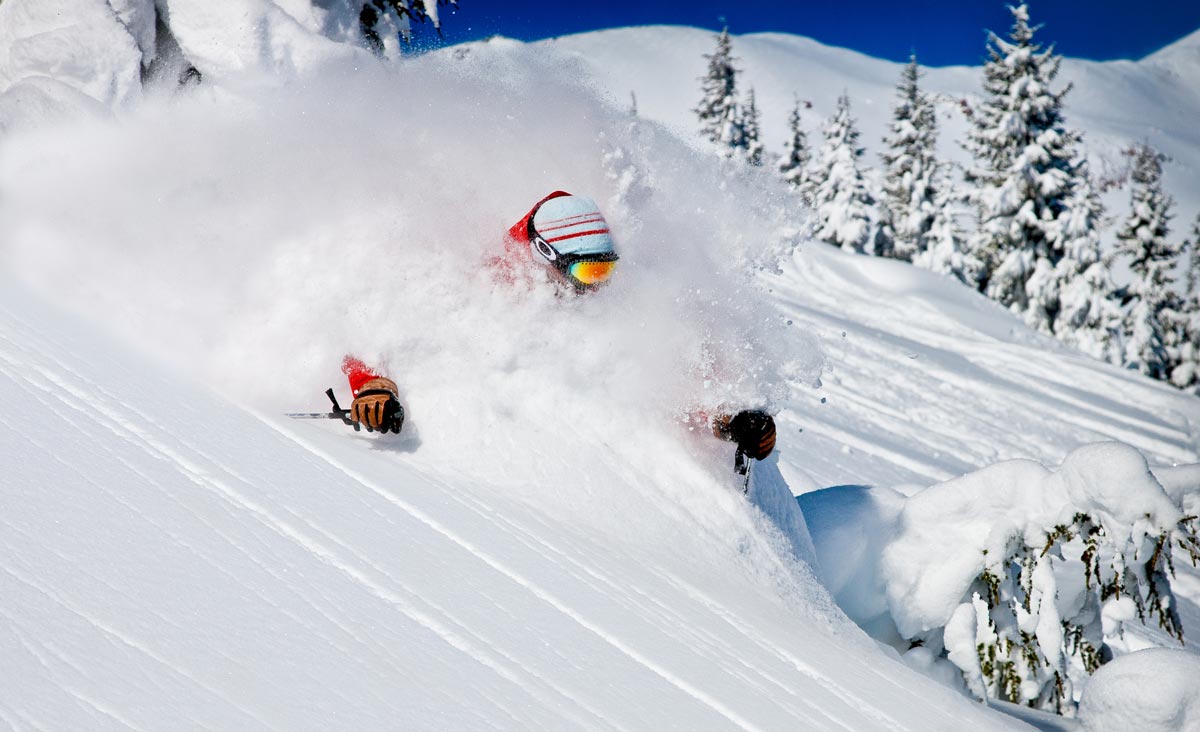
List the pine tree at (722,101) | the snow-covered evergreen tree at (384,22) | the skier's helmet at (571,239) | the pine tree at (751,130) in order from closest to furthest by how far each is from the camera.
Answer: the skier's helmet at (571,239) → the snow-covered evergreen tree at (384,22) → the pine tree at (722,101) → the pine tree at (751,130)

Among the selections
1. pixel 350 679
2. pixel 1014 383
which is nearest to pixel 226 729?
pixel 350 679

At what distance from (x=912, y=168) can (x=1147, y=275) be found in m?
8.69

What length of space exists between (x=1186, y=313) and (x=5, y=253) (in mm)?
33977

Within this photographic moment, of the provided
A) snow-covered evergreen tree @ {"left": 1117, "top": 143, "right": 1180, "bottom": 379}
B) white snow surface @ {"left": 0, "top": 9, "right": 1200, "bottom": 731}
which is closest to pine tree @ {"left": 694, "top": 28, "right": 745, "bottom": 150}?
snow-covered evergreen tree @ {"left": 1117, "top": 143, "right": 1180, "bottom": 379}

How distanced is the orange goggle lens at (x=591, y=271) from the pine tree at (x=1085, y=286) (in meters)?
25.2

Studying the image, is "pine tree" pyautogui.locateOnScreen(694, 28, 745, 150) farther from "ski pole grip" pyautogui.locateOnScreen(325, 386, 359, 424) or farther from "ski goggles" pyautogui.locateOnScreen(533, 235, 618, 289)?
"ski pole grip" pyautogui.locateOnScreen(325, 386, 359, 424)

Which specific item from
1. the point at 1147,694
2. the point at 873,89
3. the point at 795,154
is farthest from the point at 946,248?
the point at 873,89

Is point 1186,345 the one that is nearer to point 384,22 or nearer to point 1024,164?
point 1024,164

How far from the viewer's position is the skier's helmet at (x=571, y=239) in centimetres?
361

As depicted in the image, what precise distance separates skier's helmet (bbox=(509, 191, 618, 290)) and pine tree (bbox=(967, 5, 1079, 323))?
2459cm

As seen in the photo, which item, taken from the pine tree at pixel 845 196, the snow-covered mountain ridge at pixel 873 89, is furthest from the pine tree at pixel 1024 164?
the snow-covered mountain ridge at pixel 873 89

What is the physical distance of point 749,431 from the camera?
3.66m

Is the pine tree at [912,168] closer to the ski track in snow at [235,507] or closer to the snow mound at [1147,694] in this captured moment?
the snow mound at [1147,694]

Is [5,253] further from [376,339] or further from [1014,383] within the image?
[1014,383]
